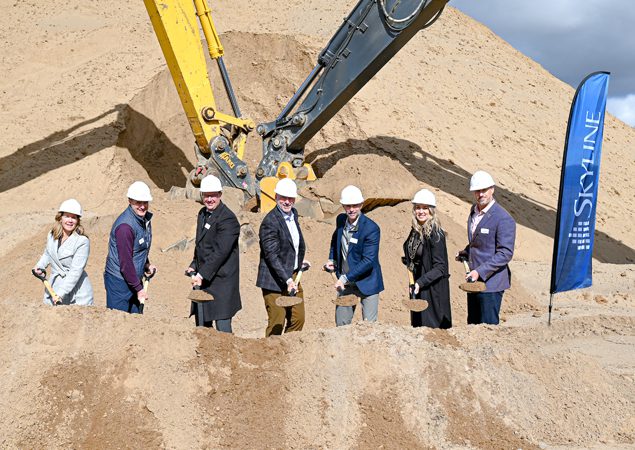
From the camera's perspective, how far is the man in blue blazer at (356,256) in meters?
5.95

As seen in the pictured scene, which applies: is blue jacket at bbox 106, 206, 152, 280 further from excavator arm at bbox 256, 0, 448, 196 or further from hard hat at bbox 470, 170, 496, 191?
excavator arm at bbox 256, 0, 448, 196

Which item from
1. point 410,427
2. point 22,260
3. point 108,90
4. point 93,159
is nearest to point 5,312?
point 410,427

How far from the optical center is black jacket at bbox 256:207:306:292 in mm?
5938

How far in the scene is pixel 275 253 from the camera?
5.96 m

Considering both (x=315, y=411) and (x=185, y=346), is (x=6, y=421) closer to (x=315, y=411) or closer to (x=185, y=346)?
(x=185, y=346)

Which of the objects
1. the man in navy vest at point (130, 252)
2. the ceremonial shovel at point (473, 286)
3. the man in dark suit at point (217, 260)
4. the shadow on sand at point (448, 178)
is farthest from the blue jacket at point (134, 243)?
the shadow on sand at point (448, 178)

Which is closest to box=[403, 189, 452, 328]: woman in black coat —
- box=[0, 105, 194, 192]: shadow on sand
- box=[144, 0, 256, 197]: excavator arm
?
box=[144, 0, 256, 197]: excavator arm

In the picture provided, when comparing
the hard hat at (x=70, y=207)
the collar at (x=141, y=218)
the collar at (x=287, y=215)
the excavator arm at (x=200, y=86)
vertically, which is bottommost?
the hard hat at (x=70, y=207)

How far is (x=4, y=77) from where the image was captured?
1752 centimetres

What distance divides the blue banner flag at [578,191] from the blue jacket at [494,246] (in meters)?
1.75

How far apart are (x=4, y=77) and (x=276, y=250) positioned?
13924 millimetres

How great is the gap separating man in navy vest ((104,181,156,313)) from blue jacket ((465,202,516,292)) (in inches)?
101

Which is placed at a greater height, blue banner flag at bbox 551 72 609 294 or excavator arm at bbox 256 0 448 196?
excavator arm at bbox 256 0 448 196

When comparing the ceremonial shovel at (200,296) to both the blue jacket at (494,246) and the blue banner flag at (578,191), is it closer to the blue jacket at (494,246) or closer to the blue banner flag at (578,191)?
the blue jacket at (494,246)
